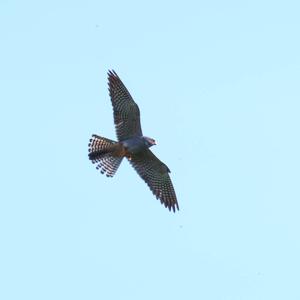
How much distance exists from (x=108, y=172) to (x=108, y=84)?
2100 millimetres

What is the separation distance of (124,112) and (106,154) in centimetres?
108

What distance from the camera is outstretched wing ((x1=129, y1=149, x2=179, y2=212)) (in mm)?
24219

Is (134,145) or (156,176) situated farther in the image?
(156,176)

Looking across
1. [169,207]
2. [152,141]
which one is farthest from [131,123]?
[169,207]

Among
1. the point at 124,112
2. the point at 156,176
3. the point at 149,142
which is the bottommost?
the point at 156,176

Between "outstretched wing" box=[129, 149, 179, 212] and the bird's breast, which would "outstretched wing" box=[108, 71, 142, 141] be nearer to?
the bird's breast

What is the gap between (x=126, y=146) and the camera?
936 inches

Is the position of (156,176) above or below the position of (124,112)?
below

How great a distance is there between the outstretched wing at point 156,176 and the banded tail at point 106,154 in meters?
0.45

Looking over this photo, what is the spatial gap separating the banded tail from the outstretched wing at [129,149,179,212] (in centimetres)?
45

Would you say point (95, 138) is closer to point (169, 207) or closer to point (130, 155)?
point (130, 155)

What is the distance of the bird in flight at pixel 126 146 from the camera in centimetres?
2380

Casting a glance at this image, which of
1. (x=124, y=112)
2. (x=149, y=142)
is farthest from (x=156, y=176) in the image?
(x=124, y=112)

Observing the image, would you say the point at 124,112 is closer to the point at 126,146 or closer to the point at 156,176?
the point at 126,146
